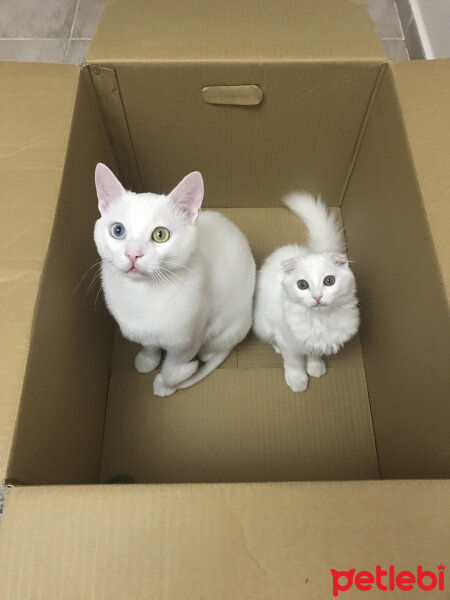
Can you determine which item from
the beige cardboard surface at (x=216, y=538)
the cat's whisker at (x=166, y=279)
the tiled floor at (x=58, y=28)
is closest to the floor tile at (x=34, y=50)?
the tiled floor at (x=58, y=28)

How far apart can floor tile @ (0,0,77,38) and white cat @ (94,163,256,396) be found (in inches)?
61.1

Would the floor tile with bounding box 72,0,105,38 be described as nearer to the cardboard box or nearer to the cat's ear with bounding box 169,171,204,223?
the cardboard box

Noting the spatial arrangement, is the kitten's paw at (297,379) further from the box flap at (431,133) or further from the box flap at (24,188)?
the box flap at (24,188)

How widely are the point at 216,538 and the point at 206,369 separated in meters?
0.63

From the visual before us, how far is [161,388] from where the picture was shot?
1.16 m

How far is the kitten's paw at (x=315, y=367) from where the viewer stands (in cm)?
120

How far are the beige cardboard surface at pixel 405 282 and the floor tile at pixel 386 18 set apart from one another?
1.18 meters

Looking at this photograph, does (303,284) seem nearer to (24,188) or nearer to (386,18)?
(24,188)

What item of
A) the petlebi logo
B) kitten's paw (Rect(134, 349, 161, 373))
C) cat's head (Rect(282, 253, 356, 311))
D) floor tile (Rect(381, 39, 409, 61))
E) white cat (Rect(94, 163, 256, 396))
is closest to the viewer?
the petlebi logo

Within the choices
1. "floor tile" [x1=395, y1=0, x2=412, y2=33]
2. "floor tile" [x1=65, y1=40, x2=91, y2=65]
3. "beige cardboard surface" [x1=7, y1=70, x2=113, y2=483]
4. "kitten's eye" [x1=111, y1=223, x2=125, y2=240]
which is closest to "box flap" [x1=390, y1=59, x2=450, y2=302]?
"kitten's eye" [x1=111, y1=223, x2=125, y2=240]

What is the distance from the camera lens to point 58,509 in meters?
0.55

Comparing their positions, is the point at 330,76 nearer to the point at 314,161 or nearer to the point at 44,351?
the point at 314,161

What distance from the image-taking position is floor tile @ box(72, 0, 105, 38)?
2.00 m

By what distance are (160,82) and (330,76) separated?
0.37 meters
